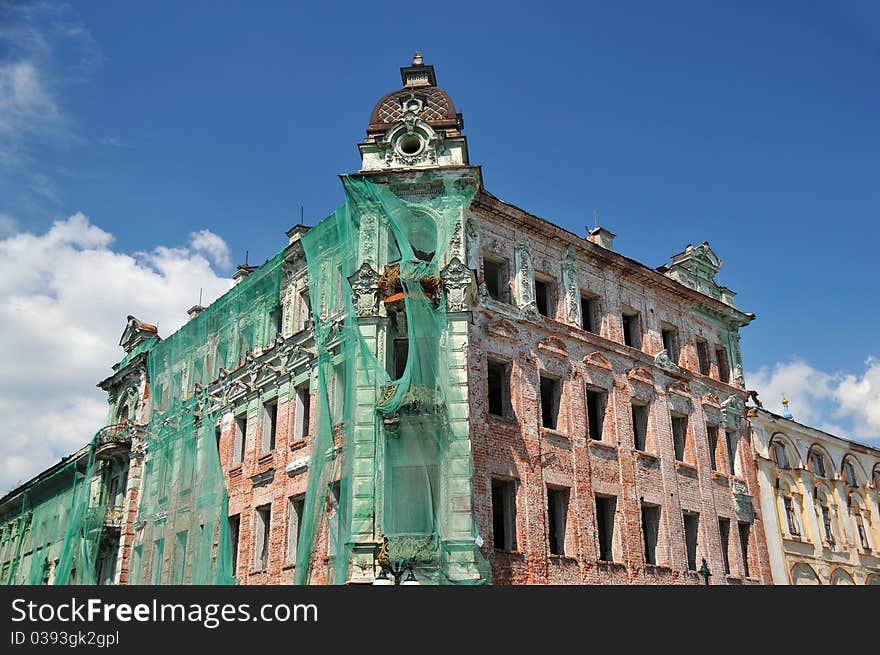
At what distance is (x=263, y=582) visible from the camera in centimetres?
2252

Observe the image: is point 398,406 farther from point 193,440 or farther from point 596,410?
point 193,440

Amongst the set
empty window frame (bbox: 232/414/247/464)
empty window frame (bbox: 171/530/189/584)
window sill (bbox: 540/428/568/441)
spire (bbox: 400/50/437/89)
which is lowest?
empty window frame (bbox: 171/530/189/584)

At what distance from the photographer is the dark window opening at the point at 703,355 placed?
1135 inches

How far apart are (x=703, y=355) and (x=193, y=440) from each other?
1698 centimetres

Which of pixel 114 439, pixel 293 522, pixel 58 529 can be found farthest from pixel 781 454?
pixel 58 529

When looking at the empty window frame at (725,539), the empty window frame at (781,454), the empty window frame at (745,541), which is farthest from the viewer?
the empty window frame at (781,454)

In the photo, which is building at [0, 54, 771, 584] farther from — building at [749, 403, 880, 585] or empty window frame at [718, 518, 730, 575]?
building at [749, 403, 880, 585]

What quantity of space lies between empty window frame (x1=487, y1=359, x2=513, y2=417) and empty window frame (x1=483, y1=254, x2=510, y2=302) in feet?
6.19

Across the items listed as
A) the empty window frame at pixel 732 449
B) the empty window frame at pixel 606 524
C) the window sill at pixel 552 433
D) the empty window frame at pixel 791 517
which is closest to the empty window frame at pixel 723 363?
the empty window frame at pixel 732 449

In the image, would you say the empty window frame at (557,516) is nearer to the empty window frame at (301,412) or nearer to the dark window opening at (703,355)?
the empty window frame at (301,412)

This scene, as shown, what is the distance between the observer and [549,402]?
23.3m

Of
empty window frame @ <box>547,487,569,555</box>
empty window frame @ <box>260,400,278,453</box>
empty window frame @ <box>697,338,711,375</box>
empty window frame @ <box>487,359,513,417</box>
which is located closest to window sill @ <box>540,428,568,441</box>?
empty window frame @ <box>487,359,513,417</box>

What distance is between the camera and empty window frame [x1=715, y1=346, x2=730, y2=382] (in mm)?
29422

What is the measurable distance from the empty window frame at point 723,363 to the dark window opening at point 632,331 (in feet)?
14.8
